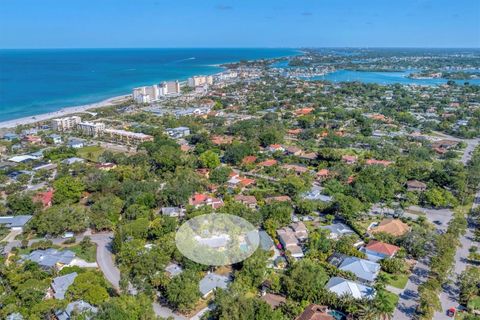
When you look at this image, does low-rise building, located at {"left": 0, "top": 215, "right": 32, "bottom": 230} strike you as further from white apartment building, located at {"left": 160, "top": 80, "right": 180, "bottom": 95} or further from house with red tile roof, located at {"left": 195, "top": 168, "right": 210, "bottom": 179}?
white apartment building, located at {"left": 160, "top": 80, "right": 180, "bottom": 95}

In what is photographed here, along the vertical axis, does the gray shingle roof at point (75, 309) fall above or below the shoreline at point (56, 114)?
above

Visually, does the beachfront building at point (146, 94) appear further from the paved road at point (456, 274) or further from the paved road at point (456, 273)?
the paved road at point (456, 274)

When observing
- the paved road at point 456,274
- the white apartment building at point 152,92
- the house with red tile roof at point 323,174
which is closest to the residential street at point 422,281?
the paved road at point 456,274

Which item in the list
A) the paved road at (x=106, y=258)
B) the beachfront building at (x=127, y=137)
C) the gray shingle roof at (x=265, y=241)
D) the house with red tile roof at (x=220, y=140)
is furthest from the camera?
the beachfront building at (x=127, y=137)

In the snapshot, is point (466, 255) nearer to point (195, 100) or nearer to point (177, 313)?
point (177, 313)

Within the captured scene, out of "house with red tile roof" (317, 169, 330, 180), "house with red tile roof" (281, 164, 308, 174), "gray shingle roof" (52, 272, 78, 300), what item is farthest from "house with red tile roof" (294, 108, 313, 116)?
"gray shingle roof" (52, 272, 78, 300)

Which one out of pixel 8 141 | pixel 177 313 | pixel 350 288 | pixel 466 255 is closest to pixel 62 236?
pixel 177 313

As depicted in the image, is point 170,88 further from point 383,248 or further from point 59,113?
point 383,248
